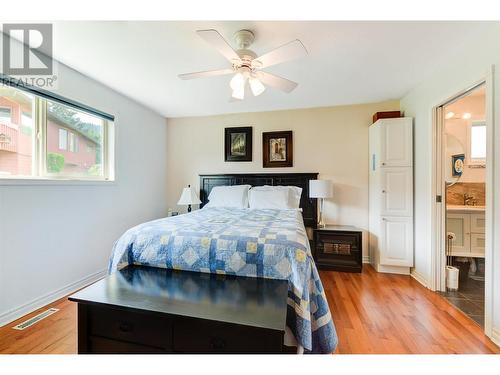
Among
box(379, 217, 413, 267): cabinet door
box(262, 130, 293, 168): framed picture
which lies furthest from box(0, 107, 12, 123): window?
box(379, 217, 413, 267): cabinet door

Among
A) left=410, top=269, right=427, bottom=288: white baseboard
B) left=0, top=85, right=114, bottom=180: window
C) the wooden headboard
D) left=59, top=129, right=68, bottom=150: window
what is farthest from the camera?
the wooden headboard

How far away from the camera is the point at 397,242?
2.80 meters

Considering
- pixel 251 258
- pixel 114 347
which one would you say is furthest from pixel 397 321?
pixel 114 347

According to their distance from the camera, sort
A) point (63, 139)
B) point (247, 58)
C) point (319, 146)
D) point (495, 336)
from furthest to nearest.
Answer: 1. point (319, 146)
2. point (63, 139)
3. point (247, 58)
4. point (495, 336)

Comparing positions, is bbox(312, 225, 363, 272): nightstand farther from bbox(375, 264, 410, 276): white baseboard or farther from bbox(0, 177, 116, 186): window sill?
bbox(0, 177, 116, 186): window sill

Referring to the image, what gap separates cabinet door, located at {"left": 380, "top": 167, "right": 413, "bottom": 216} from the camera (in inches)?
108

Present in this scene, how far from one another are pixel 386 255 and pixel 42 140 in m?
4.05

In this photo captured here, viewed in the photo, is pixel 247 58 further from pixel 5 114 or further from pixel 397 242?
pixel 397 242

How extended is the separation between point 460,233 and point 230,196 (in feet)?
9.82

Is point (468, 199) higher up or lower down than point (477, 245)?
higher up

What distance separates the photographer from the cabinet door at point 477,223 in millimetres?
2676

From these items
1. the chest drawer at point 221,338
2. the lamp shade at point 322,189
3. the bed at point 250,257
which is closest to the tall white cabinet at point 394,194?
the lamp shade at point 322,189

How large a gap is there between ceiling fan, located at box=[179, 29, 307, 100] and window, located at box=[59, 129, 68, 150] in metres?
1.56
